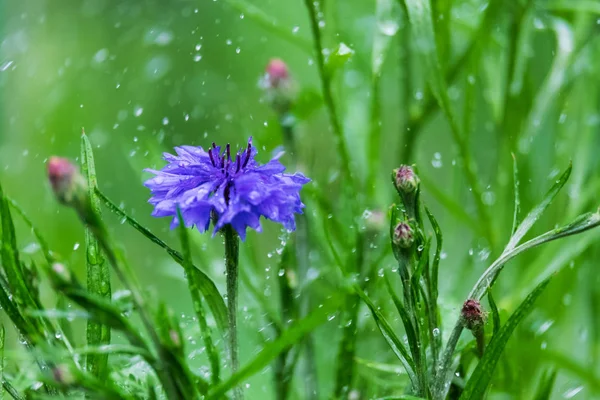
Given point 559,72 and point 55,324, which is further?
point 559,72

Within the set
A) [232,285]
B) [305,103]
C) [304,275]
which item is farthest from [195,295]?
[305,103]

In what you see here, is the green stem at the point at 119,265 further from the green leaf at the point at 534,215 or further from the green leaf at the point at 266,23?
the green leaf at the point at 266,23

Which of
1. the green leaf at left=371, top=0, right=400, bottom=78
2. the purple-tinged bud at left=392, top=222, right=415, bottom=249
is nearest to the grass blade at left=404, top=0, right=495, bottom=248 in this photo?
the green leaf at left=371, top=0, right=400, bottom=78

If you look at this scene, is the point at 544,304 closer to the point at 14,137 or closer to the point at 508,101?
the point at 508,101

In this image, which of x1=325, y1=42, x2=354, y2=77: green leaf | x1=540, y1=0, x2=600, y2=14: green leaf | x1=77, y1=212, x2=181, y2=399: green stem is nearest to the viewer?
x1=77, y1=212, x2=181, y2=399: green stem

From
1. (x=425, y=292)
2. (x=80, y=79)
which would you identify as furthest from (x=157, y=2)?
(x=425, y=292)

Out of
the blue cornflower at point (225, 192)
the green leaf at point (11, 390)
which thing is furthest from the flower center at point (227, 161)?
the green leaf at point (11, 390)

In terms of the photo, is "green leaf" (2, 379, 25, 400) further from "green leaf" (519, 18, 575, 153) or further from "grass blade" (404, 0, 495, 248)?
"green leaf" (519, 18, 575, 153)
